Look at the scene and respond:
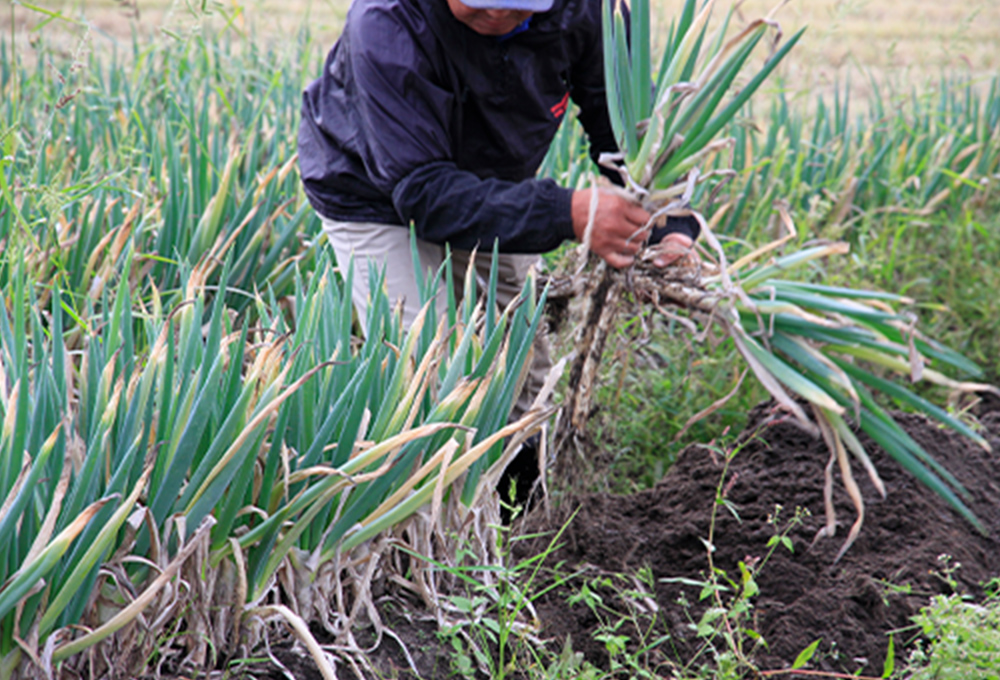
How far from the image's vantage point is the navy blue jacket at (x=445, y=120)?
216 centimetres

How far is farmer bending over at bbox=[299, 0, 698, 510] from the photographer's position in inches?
84.4

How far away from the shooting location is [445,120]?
227 centimetres

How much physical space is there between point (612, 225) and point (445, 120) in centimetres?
49

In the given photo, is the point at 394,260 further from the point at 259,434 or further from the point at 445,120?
the point at 259,434

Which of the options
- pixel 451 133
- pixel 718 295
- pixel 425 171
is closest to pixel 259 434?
pixel 425 171

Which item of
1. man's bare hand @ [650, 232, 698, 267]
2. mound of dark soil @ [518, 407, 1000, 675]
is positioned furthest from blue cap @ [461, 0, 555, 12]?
mound of dark soil @ [518, 407, 1000, 675]

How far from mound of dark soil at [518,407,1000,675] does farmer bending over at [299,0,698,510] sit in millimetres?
525

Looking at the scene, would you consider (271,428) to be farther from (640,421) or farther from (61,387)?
(640,421)

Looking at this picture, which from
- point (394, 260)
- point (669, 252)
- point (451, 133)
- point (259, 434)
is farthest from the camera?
point (394, 260)

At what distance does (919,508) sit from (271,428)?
164 cm

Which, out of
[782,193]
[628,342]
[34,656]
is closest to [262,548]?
[34,656]

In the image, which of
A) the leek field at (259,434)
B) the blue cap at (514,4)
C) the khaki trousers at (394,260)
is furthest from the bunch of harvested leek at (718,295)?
the khaki trousers at (394,260)

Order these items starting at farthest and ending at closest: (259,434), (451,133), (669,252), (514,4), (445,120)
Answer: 1. (451,133)
2. (445,120)
3. (669,252)
4. (514,4)
5. (259,434)

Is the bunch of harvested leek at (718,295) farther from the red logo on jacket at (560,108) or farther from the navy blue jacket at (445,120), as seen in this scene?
the red logo on jacket at (560,108)
